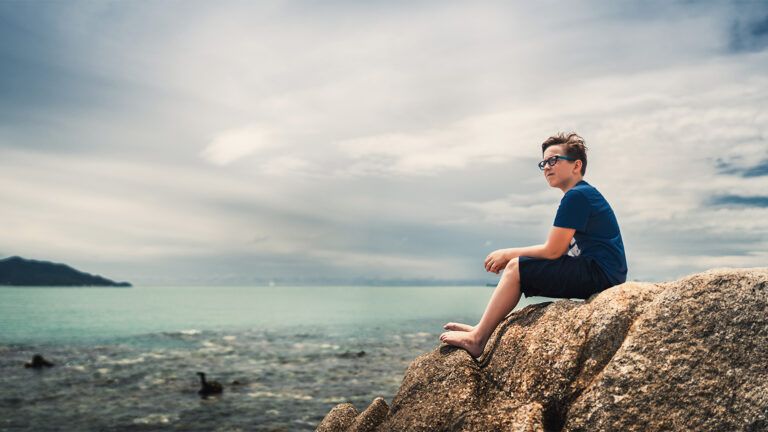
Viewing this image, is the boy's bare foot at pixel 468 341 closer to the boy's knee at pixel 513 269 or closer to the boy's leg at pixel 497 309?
the boy's leg at pixel 497 309

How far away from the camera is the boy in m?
7.30

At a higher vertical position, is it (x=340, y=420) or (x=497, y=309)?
(x=497, y=309)

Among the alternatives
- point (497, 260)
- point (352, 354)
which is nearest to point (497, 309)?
point (497, 260)

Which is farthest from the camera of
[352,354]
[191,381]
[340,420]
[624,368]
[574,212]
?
[352,354]

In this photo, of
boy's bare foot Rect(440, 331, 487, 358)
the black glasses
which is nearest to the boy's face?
the black glasses

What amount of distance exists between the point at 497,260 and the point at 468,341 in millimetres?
1274

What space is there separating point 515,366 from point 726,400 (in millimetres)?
2299

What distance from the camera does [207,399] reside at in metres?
26.2

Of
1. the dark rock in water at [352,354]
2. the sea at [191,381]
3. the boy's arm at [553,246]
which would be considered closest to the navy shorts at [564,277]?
the boy's arm at [553,246]

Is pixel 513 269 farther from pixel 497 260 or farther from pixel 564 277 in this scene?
pixel 564 277

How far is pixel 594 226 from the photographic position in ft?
24.4

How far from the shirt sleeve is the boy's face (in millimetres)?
582

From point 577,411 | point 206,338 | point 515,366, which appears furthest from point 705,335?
point 206,338

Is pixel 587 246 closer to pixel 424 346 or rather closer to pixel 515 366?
pixel 515 366
